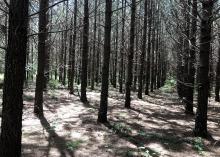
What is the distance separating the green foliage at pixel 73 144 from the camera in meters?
8.05

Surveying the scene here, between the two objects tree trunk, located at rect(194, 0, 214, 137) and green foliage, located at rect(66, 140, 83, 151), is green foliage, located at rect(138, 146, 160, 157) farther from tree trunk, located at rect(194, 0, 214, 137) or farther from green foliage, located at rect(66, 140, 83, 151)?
tree trunk, located at rect(194, 0, 214, 137)

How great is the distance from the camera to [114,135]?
31.5ft

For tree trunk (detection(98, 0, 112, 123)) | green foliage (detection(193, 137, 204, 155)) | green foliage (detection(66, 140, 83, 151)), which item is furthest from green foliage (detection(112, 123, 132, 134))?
green foliage (detection(193, 137, 204, 155))

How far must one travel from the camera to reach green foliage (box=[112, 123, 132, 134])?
33.2ft

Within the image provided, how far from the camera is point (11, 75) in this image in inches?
182

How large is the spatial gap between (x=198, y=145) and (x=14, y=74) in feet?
19.0

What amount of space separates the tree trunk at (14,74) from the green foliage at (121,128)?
560cm

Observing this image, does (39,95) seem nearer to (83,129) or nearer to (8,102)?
(83,129)

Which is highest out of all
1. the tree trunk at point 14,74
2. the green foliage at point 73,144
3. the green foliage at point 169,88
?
the tree trunk at point 14,74

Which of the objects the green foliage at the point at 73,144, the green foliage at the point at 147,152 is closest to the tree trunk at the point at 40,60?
the green foliage at the point at 73,144

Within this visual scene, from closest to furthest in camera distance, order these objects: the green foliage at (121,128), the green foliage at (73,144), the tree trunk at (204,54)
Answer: the green foliage at (73,144) → the tree trunk at (204,54) → the green foliage at (121,128)

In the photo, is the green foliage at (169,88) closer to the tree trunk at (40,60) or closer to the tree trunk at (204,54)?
the tree trunk at (40,60)

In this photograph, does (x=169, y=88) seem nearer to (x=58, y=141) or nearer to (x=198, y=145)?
(x=198, y=145)

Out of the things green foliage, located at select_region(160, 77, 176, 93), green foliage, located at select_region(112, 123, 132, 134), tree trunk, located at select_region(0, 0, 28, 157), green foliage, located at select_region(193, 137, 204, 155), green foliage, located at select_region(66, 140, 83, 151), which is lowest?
green foliage, located at select_region(193, 137, 204, 155)
